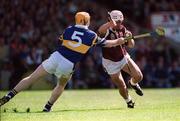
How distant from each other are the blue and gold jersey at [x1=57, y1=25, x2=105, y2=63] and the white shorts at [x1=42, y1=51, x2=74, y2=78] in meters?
0.10

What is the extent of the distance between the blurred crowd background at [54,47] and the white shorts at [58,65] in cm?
1207

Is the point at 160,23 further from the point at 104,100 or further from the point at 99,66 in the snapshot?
the point at 104,100

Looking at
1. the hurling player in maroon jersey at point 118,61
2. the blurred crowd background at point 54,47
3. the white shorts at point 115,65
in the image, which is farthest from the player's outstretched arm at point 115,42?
the blurred crowd background at point 54,47

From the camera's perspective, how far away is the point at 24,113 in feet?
54.2

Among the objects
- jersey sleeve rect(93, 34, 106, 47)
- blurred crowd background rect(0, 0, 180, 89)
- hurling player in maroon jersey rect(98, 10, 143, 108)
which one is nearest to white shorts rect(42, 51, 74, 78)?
jersey sleeve rect(93, 34, 106, 47)

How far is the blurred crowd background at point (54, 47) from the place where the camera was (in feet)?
97.5

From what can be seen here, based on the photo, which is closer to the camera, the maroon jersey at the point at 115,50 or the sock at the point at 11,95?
the sock at the point at 11,95

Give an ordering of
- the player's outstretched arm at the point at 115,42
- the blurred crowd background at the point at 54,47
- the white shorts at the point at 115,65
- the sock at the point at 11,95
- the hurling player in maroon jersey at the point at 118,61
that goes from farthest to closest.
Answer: the blurred crowd background at the point at 54,47
the white shorts at the point at 115,65
the hurling player in maroon jersey at the point at 118,61
the player's outstretched arm at the point at 115,42
the sock at the point at 11,95

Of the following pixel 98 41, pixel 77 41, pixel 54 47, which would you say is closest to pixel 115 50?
pixel 98 41

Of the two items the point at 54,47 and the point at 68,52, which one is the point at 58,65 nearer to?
the point at 68,52

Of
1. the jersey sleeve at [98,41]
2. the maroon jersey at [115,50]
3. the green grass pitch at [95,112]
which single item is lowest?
the green grass pitch at [95,112]

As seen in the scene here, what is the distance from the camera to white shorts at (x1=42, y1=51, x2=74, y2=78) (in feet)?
54.2

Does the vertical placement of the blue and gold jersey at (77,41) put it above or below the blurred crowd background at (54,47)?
above

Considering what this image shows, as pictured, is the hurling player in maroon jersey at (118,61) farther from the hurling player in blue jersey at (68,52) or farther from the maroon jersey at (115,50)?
the hurling player in blue jersey at (68,52)
